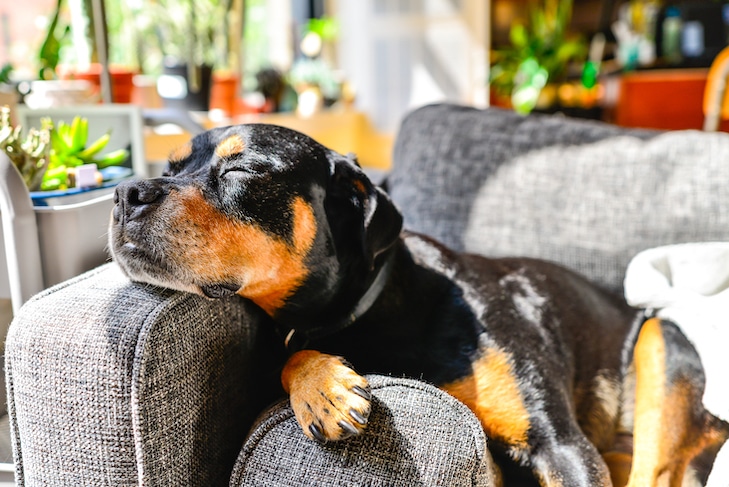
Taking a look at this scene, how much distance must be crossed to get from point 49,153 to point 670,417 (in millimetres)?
1446

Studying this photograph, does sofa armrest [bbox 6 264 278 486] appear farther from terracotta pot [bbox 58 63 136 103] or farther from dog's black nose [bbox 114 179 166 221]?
terracotta pot [bbox 58 63 136 103]

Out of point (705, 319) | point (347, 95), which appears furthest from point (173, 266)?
point (347, 95)

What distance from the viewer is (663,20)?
5.62m

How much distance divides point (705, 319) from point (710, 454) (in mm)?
278

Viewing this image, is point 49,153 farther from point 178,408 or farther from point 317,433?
point 317,433

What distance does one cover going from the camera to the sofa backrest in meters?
1.74

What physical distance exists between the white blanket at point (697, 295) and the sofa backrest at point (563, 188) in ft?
0.50

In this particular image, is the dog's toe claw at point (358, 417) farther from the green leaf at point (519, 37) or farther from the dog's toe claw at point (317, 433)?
the green leaf at point (519, 37)

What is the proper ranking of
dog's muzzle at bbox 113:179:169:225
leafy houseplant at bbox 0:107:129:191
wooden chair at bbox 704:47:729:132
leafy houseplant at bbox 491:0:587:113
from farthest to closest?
leafy houseplant at bbox 491:0:587:113 → wooden chair at bbox 704:47:729:132 → leafy houseplant at bbox 0:107:129:191 → dog's muzzle at bbox 113:179:169:225

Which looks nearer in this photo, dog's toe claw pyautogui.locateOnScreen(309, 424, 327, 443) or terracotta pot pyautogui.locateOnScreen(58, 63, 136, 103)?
dog's toe claw pyautogui.locateOnScreen(309, 424, 327, 443)

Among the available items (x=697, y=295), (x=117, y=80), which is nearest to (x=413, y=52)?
(x=117, y=80)

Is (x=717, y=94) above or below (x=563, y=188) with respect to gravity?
above

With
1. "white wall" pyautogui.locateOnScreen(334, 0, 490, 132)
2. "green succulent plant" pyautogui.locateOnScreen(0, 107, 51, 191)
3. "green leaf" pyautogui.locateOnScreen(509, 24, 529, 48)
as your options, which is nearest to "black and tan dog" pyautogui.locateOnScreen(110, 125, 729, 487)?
"green succulent plant" pyautogui.locateOnScreen(0, 107, 51, 191)

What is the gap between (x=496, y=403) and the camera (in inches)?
51.4
